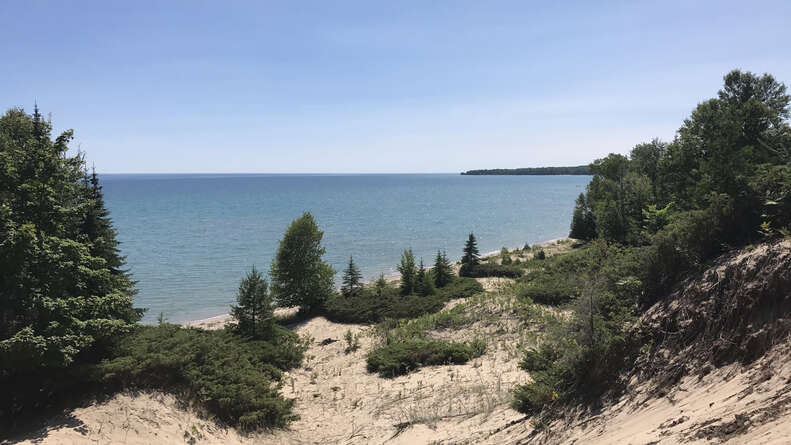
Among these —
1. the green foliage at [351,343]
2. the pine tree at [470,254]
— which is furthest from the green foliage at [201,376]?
the pine tree at [470,254]

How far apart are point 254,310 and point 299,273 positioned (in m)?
8.39

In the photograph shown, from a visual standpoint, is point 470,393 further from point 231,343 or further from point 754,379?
point 231,343

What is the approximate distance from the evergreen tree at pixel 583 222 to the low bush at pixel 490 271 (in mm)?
23744

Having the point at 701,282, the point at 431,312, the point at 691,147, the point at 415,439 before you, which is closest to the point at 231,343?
the point at 415,439

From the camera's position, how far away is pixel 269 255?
153ft

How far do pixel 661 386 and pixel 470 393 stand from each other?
5.61m

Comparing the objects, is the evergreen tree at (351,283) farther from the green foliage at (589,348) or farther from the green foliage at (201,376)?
the green foliage at (589,348)

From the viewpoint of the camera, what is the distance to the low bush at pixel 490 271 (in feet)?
107

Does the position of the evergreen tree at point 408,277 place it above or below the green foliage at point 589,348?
below

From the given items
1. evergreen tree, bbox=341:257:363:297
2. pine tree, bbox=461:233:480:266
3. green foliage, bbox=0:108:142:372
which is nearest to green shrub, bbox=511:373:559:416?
green foliage, bbox=0:108:142:372

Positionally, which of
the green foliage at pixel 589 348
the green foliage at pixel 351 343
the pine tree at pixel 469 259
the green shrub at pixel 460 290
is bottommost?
the green foliage at pixel 351 343

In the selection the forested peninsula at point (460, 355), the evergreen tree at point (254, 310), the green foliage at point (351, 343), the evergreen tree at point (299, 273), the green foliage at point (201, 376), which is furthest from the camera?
the evergreen tree at point (299, 273)

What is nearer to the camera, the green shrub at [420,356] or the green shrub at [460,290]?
the green shrub at [420,356]

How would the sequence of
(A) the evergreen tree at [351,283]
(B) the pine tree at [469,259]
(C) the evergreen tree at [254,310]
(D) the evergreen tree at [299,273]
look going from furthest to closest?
1. (B) the pine tree at [469,259]
2. (A) the evergreen tree at [351,283]
3. (D) the evergreen tree at [299,273]
4. (C) the evergreen tree at [254,310]
